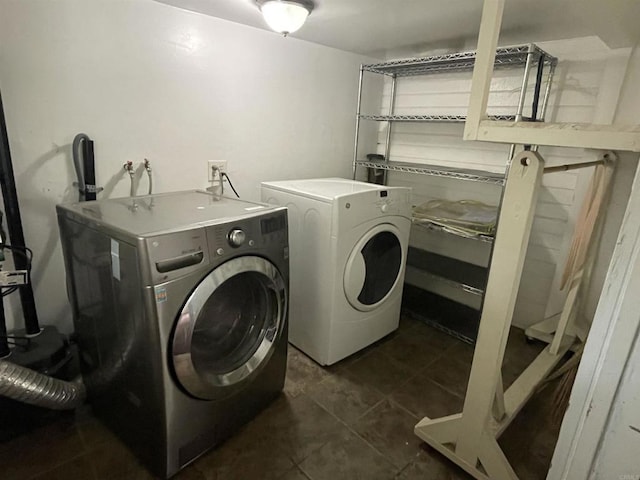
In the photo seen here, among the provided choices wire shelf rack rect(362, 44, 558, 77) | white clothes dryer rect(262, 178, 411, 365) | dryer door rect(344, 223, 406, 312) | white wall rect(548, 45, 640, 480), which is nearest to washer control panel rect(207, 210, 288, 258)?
white clothes dryer rect(262, 178, 411, 365)

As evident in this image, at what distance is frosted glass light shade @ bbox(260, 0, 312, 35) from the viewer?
1498 millimetres

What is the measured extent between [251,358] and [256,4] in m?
1.55

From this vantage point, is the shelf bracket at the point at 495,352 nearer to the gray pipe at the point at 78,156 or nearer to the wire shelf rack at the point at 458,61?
the wire shelf rack at the point at 458,61

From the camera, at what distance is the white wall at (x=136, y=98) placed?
1412mm

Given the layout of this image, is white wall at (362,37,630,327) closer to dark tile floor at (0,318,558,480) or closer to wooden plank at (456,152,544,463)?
dark tile floor at (0,318,558,480)

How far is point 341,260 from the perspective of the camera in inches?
67.1

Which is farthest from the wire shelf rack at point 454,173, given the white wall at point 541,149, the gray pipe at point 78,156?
the gray pipe at point 78,156

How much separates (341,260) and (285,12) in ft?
3.66

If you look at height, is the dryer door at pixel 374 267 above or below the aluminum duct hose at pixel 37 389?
above

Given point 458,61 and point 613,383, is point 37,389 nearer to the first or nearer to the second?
point 613,383

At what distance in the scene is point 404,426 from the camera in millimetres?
1552

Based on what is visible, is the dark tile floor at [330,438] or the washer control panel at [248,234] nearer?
the washer control panel at [248,234]

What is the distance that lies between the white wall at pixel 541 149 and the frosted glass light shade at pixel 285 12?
4.24 ft

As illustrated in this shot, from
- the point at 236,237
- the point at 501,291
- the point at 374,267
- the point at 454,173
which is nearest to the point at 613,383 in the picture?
the point at 501,291
